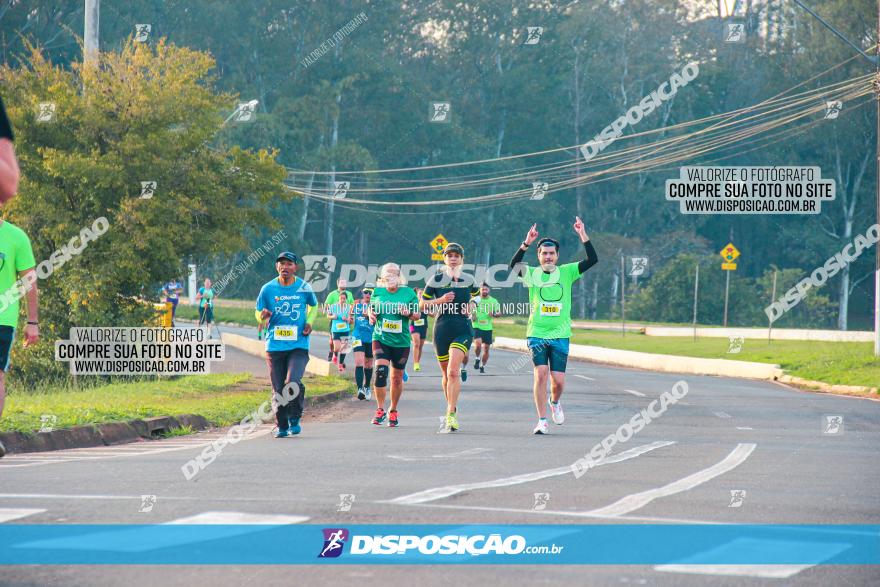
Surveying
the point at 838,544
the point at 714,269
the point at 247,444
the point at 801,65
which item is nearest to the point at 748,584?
the point at 838,544

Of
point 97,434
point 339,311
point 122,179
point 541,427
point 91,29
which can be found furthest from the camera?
point 91,29

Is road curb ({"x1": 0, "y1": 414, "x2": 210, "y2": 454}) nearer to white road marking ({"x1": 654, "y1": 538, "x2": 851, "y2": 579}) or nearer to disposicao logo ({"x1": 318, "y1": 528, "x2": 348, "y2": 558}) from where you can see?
disposicao logo ({"x1": 318, "y1": 528, "x2": 348, "y2": 558})

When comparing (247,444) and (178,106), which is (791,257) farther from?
(247,444)

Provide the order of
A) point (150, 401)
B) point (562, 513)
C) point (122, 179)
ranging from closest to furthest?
point (562, 513) → point (150, 401) → point (122, 179)

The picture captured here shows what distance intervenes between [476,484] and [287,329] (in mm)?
5791

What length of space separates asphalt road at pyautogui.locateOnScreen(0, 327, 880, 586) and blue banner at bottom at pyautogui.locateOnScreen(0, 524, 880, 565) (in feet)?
0.69

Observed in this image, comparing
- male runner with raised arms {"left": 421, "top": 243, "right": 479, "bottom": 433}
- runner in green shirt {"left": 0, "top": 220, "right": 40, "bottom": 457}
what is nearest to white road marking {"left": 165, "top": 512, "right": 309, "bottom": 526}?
runner in green shirt {"left": 0, "top": 220, "right": 40, "bottom": 457}

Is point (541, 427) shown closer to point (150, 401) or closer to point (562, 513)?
point (150, 401)

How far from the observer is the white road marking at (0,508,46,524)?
769 cm

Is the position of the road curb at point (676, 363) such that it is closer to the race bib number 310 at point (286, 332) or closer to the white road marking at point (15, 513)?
the race bib number 310 at point (286, 332)

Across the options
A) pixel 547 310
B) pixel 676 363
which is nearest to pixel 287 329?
pixel 547 310

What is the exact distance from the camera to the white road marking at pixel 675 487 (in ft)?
27.6

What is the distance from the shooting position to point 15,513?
7902 mm

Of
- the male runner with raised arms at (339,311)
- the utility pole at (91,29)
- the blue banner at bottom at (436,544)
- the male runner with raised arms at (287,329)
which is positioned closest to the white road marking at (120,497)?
the blue banner at bottom at (436,544)
